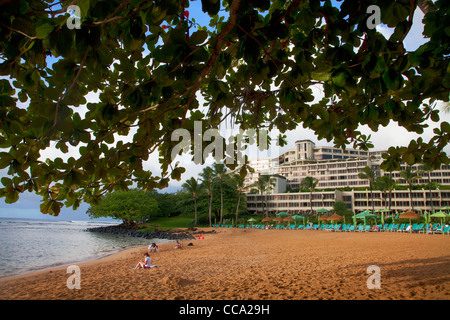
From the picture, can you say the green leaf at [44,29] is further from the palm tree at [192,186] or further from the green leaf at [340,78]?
the palm tree at [192,186]

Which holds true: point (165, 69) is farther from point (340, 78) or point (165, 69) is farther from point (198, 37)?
point (340, 78)

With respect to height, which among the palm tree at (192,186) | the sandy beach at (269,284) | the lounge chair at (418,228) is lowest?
the lounge chair at (418,228)

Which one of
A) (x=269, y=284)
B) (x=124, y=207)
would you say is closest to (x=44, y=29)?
(x=269, y=284)

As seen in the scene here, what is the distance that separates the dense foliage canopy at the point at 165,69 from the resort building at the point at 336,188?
1555 inches

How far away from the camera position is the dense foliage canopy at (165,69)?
4.62ft

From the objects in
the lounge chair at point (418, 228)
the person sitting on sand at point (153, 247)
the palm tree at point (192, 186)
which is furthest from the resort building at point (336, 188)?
the person sitting on sand at point (153, 247)

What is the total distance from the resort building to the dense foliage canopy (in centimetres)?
3951

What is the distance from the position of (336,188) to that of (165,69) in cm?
6896

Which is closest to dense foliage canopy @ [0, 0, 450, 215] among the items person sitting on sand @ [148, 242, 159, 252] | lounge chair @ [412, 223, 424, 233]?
person sitting on sand @ [148, 242, 159, 252]

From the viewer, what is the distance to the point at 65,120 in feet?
4.73

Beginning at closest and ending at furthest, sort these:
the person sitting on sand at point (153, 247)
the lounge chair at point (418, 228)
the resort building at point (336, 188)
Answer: the person sitting on sand at point (153, 247), the lounge chair at point (418, 228), the resort building at point (336, 188)

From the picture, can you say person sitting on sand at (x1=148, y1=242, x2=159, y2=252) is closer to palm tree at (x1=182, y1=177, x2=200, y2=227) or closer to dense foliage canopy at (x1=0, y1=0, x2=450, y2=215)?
dense foliage canopy at (x1=0, y1=0, x2=450, y2=215)
